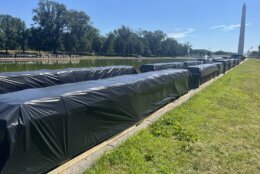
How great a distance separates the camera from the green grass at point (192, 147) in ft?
13.1

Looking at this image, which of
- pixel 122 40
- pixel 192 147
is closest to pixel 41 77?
pixel 192 147

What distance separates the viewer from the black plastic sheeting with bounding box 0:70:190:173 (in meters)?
3.08

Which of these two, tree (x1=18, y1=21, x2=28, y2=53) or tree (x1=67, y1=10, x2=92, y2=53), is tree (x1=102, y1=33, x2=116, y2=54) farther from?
tree (x1=18, y1=21, x2=28, y2=53)

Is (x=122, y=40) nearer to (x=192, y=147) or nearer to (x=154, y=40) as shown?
(x=154, y=40)

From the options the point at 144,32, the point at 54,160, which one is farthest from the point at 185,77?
the point at 144,32

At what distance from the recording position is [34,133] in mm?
3316

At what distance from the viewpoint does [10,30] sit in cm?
6988

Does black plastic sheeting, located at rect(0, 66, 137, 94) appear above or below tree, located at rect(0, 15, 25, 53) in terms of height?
below

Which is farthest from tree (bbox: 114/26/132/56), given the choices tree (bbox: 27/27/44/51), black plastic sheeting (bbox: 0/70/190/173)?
black plastic sheeting (bbox: 0/70/190/173)

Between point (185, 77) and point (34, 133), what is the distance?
8821 mm

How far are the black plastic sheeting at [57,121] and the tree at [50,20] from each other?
72.9 metres

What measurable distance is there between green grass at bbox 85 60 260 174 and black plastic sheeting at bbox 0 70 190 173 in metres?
0.51

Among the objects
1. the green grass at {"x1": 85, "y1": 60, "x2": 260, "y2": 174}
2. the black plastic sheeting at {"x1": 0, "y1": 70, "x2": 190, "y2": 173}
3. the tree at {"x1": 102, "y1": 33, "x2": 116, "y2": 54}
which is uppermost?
the tree at {"x1": 102, "y1": 33, "x2": 116, "y2": 54}

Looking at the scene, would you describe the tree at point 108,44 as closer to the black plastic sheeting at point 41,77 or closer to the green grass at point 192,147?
the black plastic sheeting at point 41,77
